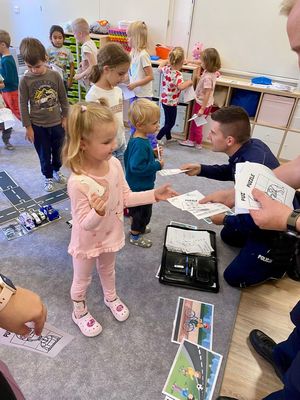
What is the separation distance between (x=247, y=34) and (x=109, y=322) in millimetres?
3306

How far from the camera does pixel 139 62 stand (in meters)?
3.02

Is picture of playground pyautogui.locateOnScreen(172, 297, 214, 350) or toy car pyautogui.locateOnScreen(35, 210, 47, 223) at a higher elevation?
toy car pyautogui.locateOnScreen(35, 210, 47, 223)

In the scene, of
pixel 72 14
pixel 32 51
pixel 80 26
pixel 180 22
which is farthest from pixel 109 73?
pixel 72 14

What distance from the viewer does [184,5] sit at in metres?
3.45

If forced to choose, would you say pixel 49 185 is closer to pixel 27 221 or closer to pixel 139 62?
pixel 27 221

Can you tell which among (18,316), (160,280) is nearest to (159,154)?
(160,280)

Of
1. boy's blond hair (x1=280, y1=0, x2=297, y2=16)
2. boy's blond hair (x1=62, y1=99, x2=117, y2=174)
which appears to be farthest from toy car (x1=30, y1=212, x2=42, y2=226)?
boy's blond hair (x1=280, y1=0, x2=297, y2=16)

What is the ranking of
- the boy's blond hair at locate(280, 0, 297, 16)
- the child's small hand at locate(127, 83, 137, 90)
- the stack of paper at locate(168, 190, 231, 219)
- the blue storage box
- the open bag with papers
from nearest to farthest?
the boy's blond hair at locate(280, 0, 297, 16), the stack of paper at locate(168, 190, 231, 219), the open bag with papers, the child's small hand at locate(127, 83, 137, 90), the blue storage box

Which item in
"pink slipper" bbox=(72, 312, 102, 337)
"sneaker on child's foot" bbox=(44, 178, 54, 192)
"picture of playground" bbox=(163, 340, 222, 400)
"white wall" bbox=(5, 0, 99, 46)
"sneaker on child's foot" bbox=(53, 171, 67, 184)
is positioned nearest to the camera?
"picture of playground" bbox=(163, 340, 222, 400)

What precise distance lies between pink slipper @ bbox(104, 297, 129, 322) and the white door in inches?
127

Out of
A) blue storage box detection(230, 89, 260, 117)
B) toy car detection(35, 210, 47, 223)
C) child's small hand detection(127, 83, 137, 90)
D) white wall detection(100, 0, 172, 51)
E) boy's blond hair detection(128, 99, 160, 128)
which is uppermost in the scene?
white wall detection(100, 0, 172, 51)

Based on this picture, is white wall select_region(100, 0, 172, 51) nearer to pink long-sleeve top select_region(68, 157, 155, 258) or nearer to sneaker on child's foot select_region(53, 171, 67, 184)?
sneaker on child's foot select_region(53, 171, 67, 184)

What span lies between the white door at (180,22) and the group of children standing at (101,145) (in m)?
0.64

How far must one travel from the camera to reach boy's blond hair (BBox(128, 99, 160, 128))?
1.67 meters
